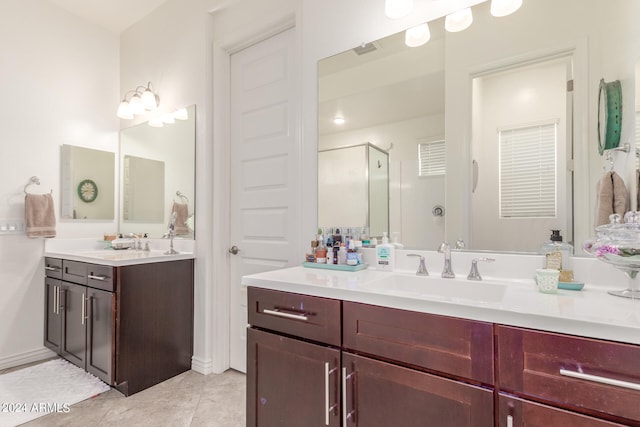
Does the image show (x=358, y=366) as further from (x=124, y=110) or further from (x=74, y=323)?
(x=124, y=110)

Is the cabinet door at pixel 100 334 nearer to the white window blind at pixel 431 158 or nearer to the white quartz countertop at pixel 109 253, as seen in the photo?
the white quartz countertop at pixel 109 253

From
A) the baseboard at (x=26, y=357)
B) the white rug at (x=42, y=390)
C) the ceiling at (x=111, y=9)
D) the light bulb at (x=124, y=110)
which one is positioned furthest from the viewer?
the light bulb at (x=124, y=110)

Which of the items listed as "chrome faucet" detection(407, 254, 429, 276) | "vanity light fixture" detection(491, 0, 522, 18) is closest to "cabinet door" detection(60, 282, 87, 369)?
"chrome faucet" detection(407, 254, 429, 276)

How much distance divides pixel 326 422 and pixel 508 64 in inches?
62.5

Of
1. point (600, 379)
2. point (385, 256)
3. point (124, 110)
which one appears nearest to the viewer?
point (600, 379)

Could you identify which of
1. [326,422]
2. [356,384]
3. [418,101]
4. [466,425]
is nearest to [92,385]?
[326,422]

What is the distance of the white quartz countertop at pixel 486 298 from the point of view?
2.52ft

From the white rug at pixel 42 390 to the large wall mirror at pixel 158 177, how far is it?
115 cm

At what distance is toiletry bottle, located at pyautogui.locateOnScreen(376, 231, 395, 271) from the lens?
154 centimetres

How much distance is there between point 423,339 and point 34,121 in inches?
131

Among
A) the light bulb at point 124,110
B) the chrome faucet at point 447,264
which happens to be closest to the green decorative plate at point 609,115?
the chrome faucet at point 447,264

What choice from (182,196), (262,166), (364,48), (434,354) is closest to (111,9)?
(182,196)

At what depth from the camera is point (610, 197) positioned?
1.16 m

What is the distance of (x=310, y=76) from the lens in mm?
1896
